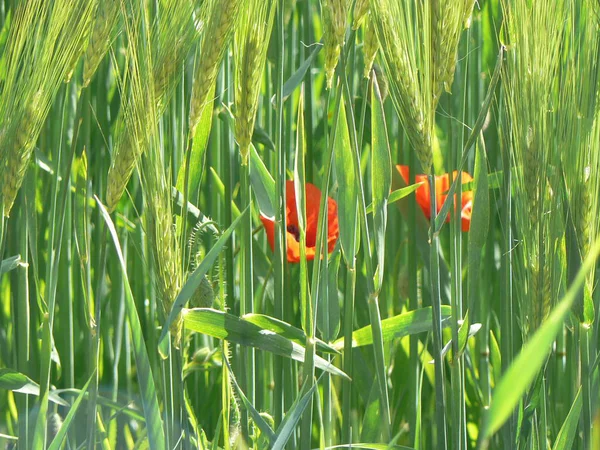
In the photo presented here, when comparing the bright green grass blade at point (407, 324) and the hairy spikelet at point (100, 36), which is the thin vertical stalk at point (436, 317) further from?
the hairy spikelet at point (100, 36)

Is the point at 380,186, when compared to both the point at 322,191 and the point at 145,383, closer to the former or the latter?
the point at 322,191

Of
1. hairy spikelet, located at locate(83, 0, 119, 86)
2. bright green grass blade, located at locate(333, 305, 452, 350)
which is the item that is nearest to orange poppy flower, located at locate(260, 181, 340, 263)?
bright green grass blade, located at locate(333, 305, 452, 350)

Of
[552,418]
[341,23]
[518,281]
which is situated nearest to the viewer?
[341,23]

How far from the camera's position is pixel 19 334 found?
686mm

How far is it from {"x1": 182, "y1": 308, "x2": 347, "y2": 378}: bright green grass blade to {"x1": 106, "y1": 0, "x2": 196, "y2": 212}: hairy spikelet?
A: 0.38 ft

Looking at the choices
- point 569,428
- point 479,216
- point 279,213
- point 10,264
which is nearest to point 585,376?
point 569,428

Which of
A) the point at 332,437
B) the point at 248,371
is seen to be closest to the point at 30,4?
the point at 248,371

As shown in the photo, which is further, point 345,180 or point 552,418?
point 552,418

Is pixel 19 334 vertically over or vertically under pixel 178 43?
under

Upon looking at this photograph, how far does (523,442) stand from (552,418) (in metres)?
0.17

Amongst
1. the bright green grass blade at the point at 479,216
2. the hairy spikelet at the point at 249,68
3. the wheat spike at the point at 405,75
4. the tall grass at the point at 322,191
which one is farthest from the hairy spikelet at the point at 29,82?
the bright green grass blade at the point at 479,216

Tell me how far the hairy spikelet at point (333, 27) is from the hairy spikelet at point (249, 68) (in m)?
0.05

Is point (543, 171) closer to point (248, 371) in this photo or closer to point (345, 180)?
point (345, 180)

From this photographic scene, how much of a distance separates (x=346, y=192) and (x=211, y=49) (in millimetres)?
157
